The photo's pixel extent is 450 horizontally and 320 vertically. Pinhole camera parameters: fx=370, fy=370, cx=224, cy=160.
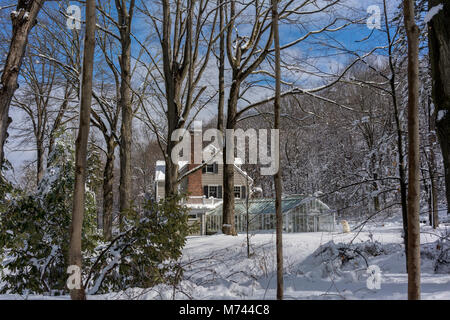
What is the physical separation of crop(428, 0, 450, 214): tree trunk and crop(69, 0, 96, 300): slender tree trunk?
3.44 meters

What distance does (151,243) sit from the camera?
15.9 ft

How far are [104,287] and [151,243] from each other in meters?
0.82

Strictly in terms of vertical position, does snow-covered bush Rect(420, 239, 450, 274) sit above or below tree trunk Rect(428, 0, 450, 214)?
below

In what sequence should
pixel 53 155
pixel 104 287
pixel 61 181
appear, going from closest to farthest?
pixel 104 287, pixel 61 181, pixel 53 155

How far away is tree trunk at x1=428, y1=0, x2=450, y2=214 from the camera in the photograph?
3.79 m

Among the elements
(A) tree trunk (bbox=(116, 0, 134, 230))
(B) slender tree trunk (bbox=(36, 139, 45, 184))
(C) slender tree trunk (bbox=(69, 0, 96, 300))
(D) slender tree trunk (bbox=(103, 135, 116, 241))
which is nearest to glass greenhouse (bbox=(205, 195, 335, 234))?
(D) slender tree trunk (bbox=(103, 135, 116, 241))

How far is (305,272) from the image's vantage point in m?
7.09

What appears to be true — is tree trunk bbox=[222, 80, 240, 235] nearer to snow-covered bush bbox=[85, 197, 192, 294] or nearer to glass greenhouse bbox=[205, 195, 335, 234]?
snow-covered bush bbox=[85, 197, 192, 294]

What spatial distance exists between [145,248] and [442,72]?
3.94 meters

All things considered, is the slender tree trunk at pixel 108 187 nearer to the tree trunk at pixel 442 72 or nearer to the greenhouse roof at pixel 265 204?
the greenhouse roof at pixel 265 204

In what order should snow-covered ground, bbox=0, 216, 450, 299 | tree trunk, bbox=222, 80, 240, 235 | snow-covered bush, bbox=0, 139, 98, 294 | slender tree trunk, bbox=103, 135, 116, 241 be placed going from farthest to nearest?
1. slender tree trunk, bbox=103, 135, 116, 241
2. tree trunk, bbox=222, 80, 240, 235
3. snow-covered bush, bbox=0, 139, 98, 294
4. snow-covered ground, bbox=0, 216, 450, 299

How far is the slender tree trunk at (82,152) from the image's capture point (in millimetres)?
3076
